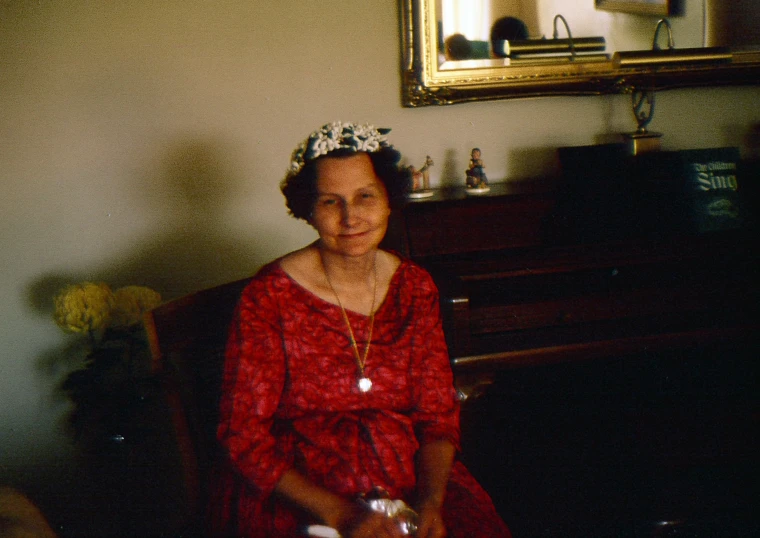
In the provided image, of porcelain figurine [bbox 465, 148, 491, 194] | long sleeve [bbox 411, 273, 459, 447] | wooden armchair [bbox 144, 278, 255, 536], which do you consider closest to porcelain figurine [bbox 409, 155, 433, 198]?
porcelain figurine [bbox 465, 148, 491, 194]

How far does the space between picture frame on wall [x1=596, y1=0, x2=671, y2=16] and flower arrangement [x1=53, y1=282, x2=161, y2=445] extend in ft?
6.63

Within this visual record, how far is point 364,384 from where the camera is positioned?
136cm

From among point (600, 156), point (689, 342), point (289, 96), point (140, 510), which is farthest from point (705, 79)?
point (140, 510)

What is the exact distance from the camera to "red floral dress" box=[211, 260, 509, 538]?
1.25 metres

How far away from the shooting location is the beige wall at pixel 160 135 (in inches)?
79.1

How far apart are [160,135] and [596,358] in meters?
1.74

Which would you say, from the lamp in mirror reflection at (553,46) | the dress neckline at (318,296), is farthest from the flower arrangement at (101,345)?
the lamp in mirror reflection at (553,46)

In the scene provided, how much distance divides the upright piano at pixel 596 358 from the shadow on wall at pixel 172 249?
28.2 inches

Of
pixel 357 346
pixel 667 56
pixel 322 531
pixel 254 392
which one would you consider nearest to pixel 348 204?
pixel 357 346

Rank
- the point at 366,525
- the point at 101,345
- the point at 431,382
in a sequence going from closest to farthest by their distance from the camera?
the point at 366,525
the point at 431,382
the point at 101,345

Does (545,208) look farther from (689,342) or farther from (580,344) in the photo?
(689,342)

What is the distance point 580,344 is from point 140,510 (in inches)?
65.0

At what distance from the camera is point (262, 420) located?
1.26 m

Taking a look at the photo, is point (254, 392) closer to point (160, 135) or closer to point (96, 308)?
point (96, 308)
